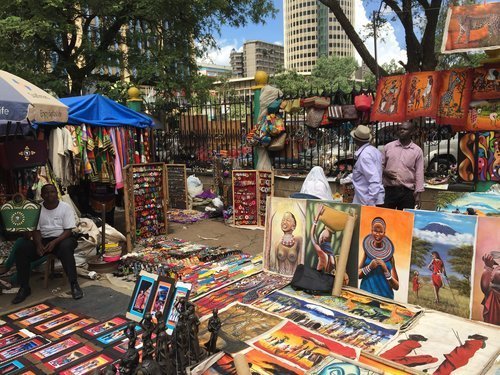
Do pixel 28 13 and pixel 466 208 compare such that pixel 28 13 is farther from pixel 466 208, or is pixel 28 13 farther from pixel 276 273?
pixel 466 208

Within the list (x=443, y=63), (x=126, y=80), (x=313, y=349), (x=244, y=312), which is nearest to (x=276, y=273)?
(x=244, y=312)

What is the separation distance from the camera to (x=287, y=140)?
866 cm

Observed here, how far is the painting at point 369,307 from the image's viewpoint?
10.7ft

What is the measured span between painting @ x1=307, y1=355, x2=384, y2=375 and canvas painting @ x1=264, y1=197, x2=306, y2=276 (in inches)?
62.8

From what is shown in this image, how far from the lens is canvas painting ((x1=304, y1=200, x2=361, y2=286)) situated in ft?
12.6

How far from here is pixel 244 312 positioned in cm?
354

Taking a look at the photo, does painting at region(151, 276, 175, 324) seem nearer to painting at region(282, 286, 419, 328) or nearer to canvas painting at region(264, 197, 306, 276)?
painting at region(282, 286, 419, 328)

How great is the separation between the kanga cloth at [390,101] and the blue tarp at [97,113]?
427cm

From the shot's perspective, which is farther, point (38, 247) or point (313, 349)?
point (38, 247)

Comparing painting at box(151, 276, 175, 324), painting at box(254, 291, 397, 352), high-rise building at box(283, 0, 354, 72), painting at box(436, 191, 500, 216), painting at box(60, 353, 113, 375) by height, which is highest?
high-rise building at box(283, 0, 354, 72)

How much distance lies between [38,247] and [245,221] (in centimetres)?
433

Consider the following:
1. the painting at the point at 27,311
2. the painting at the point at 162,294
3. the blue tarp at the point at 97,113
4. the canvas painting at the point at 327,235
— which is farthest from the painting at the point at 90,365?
the blue tarp at the point at 97,113

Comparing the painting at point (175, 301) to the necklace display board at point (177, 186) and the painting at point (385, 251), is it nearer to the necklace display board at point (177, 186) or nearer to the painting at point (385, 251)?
the painting at point (385, 251)

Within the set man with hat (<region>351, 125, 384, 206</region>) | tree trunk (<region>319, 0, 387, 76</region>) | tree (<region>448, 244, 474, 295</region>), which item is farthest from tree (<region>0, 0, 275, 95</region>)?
Answer: tree (<region>448, 244, 474, 295</region>)
